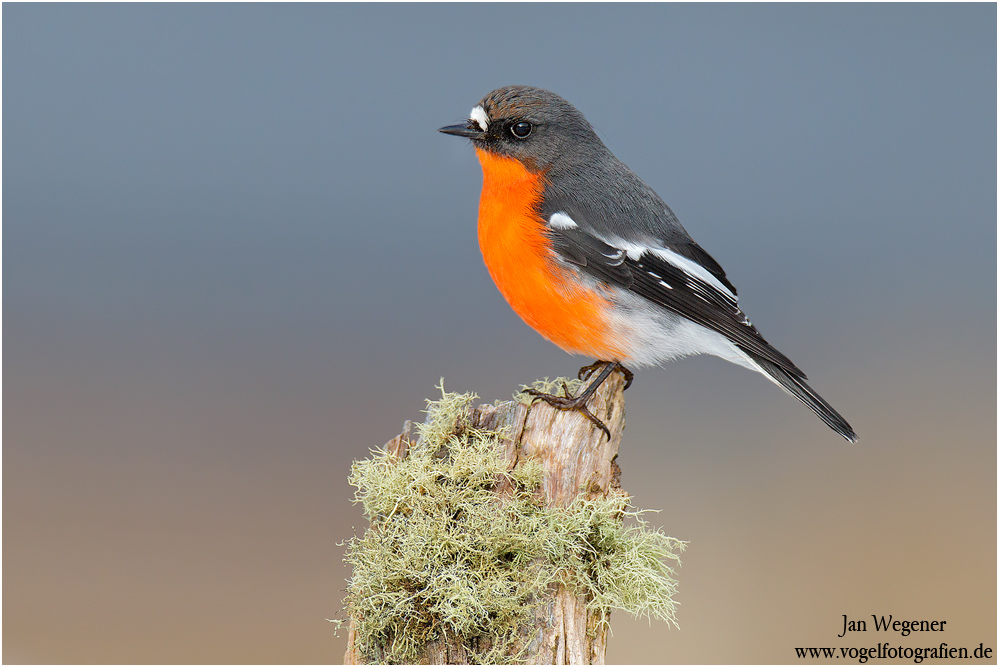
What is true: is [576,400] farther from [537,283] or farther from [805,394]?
[805,394]

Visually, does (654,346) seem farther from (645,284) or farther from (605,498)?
(605,498)

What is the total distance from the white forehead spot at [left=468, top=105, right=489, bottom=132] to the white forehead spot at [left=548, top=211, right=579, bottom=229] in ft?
1.63

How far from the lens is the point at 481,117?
10.5ft

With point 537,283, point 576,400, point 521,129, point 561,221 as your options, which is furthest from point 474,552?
point 521,129

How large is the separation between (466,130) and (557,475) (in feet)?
5.12

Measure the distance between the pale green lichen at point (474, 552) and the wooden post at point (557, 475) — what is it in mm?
37

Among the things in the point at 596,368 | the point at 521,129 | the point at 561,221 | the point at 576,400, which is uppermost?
the point at 521,129

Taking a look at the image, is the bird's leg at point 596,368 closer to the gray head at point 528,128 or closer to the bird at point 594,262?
A: the bird at point 594,262

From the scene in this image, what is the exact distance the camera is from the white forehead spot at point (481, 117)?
321 cm

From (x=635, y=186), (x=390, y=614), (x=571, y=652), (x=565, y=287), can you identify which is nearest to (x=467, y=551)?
(x=390, y=614)

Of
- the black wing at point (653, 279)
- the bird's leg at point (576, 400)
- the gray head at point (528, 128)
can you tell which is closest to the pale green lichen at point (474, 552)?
the bird's leg at point (576, 400)

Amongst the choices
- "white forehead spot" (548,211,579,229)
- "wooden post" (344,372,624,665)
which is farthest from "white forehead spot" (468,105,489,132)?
"wooden post" (344,372,624,665)

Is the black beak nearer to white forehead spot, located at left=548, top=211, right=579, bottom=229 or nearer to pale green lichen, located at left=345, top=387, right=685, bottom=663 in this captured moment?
white forehead spot, located at left=548, top=211, right=579, bottom=229

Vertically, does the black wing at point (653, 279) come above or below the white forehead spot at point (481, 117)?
below
